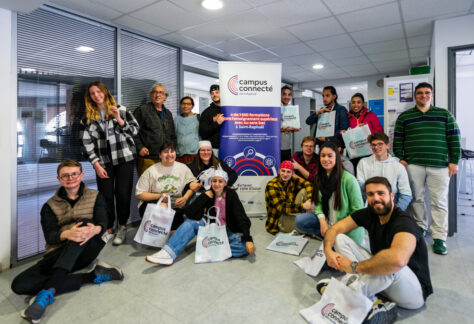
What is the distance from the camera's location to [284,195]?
10.5 feet

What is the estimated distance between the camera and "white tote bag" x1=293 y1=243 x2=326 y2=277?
2240 mm

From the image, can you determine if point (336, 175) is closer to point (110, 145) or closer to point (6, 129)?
point (110, 145)

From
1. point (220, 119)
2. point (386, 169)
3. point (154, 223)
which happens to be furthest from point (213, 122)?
point (386, 169)

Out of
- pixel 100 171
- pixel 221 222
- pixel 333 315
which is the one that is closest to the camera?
pixel 333 315

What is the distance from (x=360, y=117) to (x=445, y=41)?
1290mm

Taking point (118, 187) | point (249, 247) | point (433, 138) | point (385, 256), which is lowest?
point (249, 247)

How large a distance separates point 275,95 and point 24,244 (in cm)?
311

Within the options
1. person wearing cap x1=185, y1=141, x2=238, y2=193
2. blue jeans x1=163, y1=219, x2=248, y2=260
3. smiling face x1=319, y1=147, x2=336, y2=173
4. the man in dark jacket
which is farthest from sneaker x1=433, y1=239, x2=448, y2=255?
the man in dark jacket

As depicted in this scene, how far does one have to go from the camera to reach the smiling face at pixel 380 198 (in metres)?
1.72

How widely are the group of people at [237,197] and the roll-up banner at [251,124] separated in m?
0.20

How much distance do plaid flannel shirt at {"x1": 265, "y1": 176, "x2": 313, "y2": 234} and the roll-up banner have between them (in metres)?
0.53

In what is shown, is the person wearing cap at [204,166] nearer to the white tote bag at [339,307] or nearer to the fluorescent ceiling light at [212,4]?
the fluorescent ceiling light at [212,4]

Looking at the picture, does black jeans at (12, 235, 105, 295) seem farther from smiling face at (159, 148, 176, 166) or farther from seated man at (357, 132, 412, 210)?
seated man at (357, 132, 412, 210)

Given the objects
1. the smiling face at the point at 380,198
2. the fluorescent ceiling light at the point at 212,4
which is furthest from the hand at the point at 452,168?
the fluorescent ceiling light at the point at 212,4
